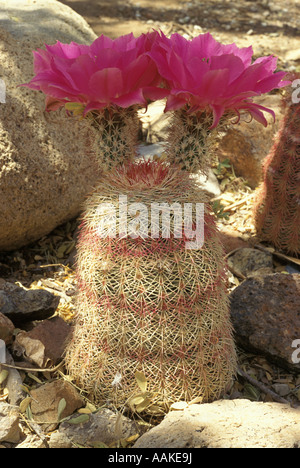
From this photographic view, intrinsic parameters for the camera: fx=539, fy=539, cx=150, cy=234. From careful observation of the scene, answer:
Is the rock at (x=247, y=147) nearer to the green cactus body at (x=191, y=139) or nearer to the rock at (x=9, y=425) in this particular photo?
the green cactus body at (x=191, y=139)

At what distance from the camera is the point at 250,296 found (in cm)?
213

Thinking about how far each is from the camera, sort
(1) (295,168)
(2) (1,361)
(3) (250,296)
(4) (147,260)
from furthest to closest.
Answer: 1. (1) (295,168)
2. (3) (250,296)
3. (2) (1,361)
4. (4) (147,260)

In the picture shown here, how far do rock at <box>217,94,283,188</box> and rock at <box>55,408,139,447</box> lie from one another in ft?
6.62

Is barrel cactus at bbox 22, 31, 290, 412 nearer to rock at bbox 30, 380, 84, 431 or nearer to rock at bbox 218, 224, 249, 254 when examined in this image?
rock at bbox 30, 380, 84, 431

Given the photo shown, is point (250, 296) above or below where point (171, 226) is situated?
below

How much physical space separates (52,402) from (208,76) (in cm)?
110

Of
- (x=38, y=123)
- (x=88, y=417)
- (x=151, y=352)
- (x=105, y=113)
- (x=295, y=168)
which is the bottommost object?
(x=88, y=417)

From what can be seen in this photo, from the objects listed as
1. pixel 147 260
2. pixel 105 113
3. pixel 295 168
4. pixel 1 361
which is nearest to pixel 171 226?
pixel 147 260

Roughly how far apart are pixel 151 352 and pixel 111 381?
0.17m

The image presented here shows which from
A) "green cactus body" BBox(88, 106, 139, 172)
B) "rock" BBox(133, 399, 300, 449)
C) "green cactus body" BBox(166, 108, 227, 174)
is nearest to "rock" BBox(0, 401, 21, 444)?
"rock" BBox(133, 399, 300, 449)

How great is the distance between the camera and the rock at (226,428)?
146 cm

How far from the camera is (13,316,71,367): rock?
6.21ft

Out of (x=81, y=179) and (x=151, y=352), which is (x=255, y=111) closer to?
(x=151, y=352)

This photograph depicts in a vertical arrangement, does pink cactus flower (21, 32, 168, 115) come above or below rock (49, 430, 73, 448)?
above
